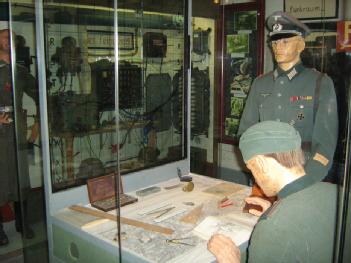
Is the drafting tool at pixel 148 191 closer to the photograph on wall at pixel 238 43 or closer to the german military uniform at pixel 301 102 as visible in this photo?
the german military uniform at pixel 301 102

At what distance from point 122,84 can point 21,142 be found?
897mm

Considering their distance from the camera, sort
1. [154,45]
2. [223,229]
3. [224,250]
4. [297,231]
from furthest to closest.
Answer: [154,45] < [223,229] < [224,250] < [297,231]

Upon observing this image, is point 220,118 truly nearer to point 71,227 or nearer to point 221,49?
point 221,49

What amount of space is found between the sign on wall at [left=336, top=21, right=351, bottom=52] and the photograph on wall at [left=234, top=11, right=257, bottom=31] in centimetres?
97

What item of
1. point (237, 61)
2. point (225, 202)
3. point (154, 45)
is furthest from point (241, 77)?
point (225, 202)

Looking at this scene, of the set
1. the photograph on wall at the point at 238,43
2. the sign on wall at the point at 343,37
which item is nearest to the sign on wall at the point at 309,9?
the sign on wall at the point at 343,37

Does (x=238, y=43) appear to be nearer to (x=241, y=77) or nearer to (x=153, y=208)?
(x=241, y=77)

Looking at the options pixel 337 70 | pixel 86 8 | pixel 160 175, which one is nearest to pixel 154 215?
pixel 160 175

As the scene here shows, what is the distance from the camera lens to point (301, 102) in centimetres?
201

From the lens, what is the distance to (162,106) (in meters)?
2.55

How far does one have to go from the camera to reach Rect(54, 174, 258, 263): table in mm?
1497

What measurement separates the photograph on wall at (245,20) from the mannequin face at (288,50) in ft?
3.49

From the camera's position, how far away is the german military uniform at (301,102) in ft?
6.09

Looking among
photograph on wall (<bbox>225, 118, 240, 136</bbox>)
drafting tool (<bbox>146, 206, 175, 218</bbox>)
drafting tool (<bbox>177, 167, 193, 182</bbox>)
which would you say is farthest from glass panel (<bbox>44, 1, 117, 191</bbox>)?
photograph on wall (<bbox>225, 118, 240, 136</bbox>)
